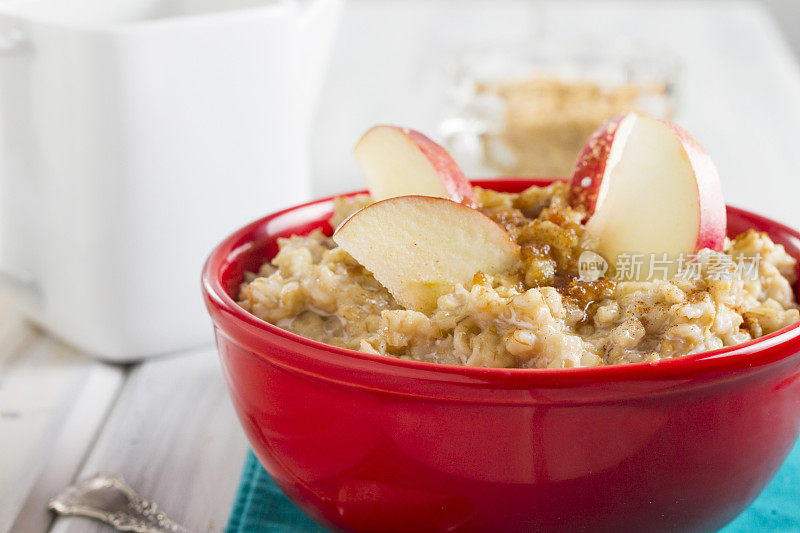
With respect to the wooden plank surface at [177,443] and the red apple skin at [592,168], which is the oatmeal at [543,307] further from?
the wooden plank surface at [177,443]

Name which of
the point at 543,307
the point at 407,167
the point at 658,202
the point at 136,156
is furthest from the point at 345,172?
the point at 543,307

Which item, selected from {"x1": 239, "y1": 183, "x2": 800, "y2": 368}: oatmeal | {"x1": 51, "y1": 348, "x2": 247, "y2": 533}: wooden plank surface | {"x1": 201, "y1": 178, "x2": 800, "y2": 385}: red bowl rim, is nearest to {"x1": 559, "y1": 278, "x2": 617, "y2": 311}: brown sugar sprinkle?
{"x1": 239, "y1": 183, "x2": 800, "y2": 368}: oatmeal

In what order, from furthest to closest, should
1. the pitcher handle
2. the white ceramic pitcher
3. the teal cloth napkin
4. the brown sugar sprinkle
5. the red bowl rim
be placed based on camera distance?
the pitcher handle < the white ceramic pitcher < the teal cloth napkin < the brown sugar sprinkle < the red bowl rim

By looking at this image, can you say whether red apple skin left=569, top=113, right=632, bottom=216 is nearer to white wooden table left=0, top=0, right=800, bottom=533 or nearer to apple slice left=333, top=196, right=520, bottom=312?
apple slice left=333, top=196, right=520, bottom=312

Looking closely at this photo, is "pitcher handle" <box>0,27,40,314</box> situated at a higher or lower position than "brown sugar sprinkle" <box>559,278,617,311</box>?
lower

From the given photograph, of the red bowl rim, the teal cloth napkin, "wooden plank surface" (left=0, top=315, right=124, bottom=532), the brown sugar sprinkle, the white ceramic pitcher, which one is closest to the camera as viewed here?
the red bowl rim

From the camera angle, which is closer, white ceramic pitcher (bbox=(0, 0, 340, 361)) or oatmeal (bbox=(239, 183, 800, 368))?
oatmeal (bbox=(239, 183, 800, 368))
